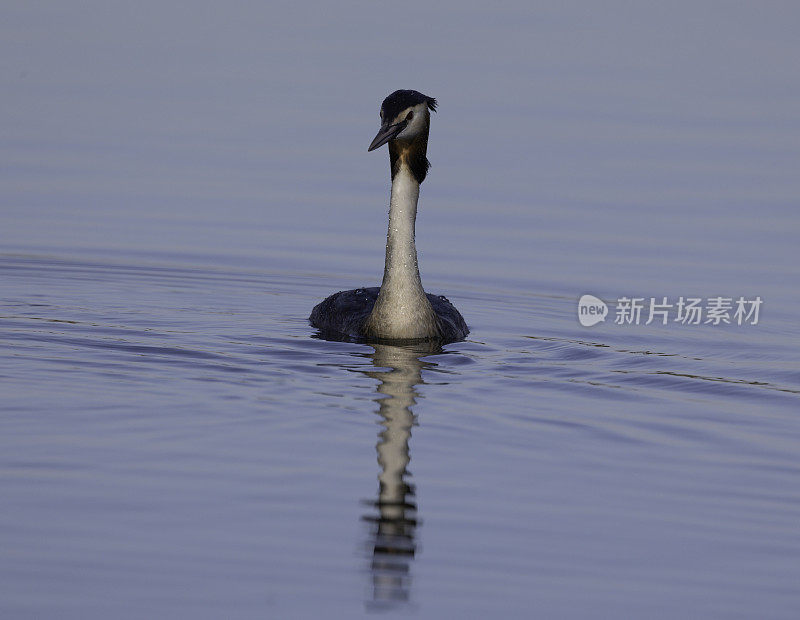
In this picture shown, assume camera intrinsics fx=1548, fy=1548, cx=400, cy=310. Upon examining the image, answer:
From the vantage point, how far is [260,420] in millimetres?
10953

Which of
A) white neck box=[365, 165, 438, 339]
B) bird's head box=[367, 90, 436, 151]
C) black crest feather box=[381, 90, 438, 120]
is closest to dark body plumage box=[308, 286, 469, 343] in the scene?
white neck box=[365, 165, 438, 339]

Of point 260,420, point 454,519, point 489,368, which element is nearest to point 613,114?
point 489,368

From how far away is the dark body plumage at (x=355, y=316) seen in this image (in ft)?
47.8

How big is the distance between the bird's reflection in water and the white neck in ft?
2.11

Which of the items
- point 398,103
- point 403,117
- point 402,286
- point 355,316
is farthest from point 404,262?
point 398,103

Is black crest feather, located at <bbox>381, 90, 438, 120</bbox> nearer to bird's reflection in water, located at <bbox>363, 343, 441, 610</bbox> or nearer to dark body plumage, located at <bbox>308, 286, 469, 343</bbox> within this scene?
dark body plumage, located at <bbox>308, 286, 469, 343</bbox>

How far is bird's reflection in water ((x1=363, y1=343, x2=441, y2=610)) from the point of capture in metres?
8.06

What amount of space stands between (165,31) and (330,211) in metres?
15.6

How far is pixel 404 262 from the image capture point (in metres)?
14.4

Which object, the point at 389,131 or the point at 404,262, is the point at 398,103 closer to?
the point at 389,131

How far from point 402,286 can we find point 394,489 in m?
5.04

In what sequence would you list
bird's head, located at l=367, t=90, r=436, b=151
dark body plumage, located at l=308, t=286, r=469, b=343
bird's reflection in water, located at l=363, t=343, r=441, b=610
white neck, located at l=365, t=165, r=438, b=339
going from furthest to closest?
dark body plumage, located at l=308, t=286, r=469, b=343, white neck, located at l=365, t=165, r=438, b=339, bird's head, located at l=367, t=90, r=436, b=151, bird's reflection in water, located at l=363, t=343, r=441, b=610

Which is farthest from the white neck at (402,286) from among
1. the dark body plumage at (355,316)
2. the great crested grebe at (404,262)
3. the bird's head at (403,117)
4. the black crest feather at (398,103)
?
the black crest feather at (398,103)

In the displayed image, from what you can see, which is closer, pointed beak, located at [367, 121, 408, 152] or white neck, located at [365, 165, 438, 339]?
pointed beak, located at [367, 121, 408, 152]
